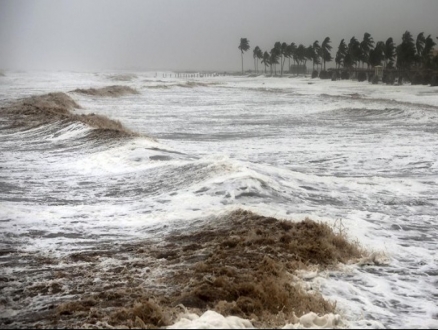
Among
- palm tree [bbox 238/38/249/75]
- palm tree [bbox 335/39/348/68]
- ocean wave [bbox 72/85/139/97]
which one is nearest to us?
ocean wave [bbox 72/85/139/97]

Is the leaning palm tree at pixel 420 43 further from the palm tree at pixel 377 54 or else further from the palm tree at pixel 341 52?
the palm tree at pixel 341 52

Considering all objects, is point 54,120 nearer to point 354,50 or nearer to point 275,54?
point 354,50

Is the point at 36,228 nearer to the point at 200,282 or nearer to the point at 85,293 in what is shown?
the point at 85,293

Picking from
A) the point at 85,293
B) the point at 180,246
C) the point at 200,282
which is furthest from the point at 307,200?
the point at 85,293

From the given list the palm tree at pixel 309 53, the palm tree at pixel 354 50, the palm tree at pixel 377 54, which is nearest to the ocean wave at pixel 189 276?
the palm tree at pixel 377 54

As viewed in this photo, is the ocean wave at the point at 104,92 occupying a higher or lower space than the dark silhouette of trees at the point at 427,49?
lower

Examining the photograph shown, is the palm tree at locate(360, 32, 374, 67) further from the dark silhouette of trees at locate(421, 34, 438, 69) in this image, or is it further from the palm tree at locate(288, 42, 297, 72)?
the palm tree at locate(288, 42, 297, 72)

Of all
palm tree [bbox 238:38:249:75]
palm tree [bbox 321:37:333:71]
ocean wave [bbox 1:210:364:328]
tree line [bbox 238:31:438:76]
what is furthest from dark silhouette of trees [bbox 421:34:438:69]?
palm tree [bbox 238:38:249:75]

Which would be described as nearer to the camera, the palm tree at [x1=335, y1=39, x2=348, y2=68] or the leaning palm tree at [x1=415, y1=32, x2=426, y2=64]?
the leaning palm tree at [x1=415, y1=32, x2=426, y2=64]

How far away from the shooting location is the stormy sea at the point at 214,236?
16.9ft

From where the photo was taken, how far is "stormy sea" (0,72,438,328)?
5148 millimetres

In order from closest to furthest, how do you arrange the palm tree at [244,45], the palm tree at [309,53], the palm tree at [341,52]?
the palm tree at [341,52], the palm tree at [309,53], the palm tree at [244,45]

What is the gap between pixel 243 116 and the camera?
29.7 metres

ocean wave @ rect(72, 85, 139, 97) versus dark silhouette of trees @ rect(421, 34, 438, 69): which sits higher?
dark silhouette of trees @ rect(421, 34, 438, 69)
